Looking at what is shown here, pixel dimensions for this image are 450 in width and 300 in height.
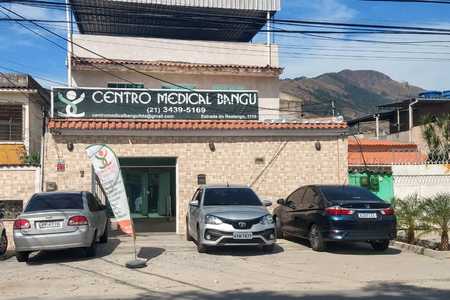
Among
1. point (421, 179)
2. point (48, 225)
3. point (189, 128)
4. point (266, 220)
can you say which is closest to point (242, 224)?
point (266, 220)

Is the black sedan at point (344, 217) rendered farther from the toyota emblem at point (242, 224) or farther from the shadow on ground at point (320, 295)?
the shadow on ground at point (320, 295)

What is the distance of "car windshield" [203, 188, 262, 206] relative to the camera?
1505cm

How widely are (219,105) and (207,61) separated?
8.19 metres

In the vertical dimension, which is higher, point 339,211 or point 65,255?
point 339,211

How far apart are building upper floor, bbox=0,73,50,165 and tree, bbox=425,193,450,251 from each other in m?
16.6

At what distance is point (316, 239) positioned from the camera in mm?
14516

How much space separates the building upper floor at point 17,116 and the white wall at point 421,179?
14.4m

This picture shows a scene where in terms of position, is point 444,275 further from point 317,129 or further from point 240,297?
point 317,129

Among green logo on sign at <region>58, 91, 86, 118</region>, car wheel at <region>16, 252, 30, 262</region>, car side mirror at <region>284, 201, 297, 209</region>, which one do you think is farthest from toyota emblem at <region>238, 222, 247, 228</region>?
green logo on sign at <region>58, 91, 86, 118</region>

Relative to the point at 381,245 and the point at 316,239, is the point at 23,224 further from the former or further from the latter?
the point at 381,245

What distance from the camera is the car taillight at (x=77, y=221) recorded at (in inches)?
523

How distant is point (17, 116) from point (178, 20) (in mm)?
8047

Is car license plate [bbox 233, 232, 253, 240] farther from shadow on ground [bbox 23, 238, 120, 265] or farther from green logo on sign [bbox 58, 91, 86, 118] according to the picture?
green logo on sign [bbox 58, 91, 86, 118]

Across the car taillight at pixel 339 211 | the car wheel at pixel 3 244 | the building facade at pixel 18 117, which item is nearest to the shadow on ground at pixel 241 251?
the car taillight at pixel 339 211
